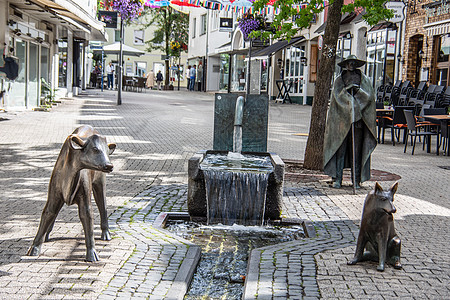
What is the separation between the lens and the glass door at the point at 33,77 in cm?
2061

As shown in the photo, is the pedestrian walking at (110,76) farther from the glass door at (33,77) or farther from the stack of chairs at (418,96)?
the stack of chairs at (418,96)

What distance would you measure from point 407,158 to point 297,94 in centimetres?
1947

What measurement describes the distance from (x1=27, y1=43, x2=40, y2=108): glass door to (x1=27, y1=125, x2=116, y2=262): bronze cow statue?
16416 mm

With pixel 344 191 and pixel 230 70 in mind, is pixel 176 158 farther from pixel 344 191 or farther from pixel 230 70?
pixel 230 70

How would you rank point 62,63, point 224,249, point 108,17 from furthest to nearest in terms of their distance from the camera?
point 108,17 < point 62,63 < point 224,249

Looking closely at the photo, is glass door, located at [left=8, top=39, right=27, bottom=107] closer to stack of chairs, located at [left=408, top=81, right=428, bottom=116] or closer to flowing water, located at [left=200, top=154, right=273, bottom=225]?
stack of chairs, located at [left=408, top=81, right=428, bottom=116]

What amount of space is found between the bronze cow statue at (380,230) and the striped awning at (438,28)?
17.9 meters

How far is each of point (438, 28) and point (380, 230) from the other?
18651mm

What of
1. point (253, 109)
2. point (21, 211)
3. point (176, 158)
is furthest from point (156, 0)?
point (21, 211)

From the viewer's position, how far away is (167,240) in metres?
5.91

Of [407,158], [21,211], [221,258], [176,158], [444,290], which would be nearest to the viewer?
[444,290]

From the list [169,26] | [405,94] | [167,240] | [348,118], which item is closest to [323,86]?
[348,118]

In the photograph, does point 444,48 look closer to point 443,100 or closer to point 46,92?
point 443,100

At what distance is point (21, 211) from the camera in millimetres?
6785
